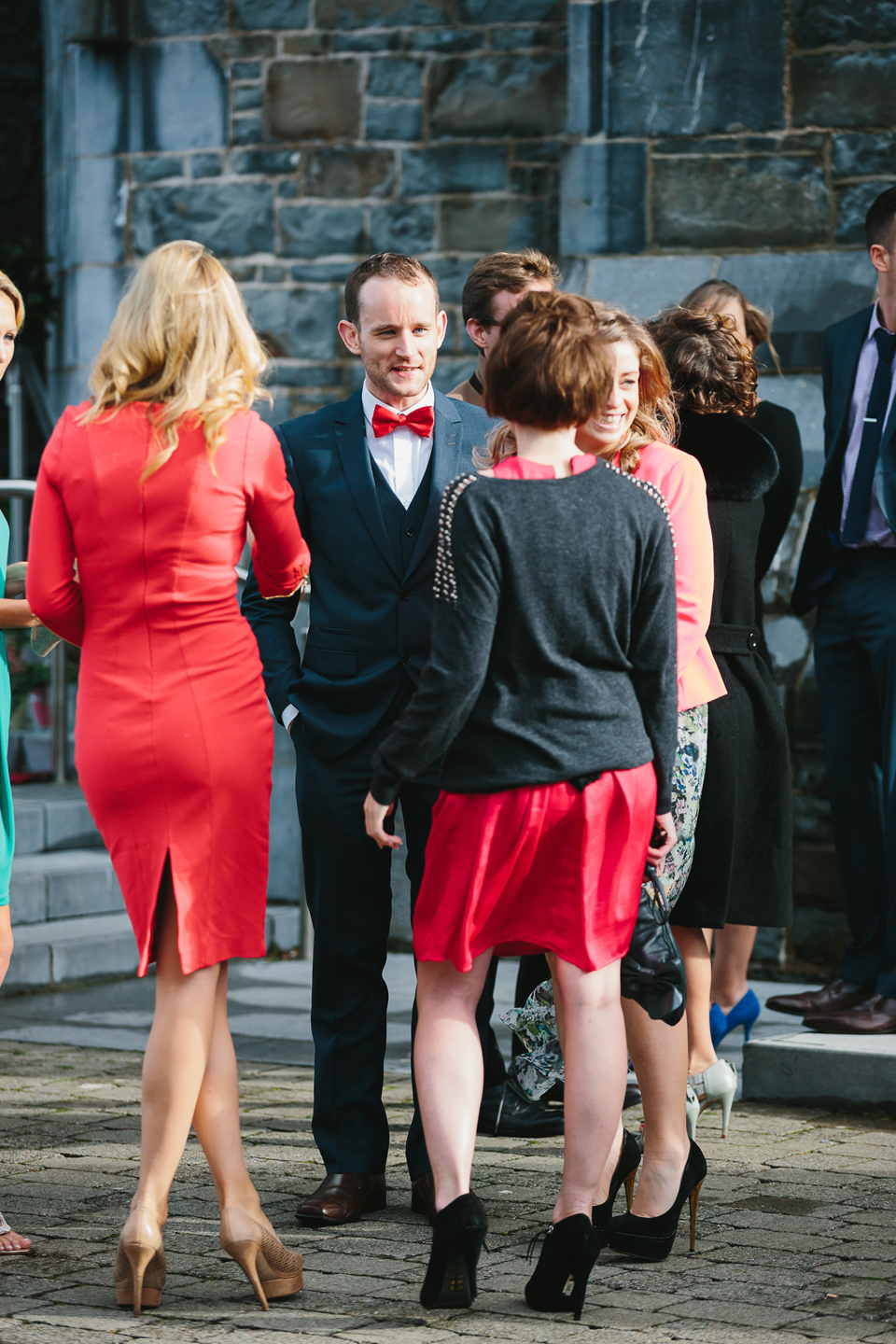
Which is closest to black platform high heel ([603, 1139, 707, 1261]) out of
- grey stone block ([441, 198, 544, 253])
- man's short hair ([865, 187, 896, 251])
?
man's short hair ([865, 187, 896, 251])

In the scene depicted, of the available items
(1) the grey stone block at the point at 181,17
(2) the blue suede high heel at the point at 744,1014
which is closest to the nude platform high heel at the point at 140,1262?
(2) the blue suede high heel at the point at 744,1014

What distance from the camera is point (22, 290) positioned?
8195mm

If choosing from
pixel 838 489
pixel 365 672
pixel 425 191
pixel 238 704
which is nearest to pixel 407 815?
pixel 365 672

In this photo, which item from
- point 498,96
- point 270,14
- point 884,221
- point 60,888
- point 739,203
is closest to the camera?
point 884,221

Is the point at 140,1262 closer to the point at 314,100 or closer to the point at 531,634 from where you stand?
the point at 531,634

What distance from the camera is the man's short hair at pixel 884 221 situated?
5.14m

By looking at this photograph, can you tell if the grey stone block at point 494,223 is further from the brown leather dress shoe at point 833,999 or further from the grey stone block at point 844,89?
the brown leather dress shoe at point 833,999

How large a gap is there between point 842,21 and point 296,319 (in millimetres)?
2648

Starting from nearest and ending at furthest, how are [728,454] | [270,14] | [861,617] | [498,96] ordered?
[728,454] < [861,617] < [498,96] < [270,14]

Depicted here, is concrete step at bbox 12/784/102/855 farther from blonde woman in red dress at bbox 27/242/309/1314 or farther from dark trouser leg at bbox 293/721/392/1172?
blonde woman in red dress at bbox 27/242/309/1314

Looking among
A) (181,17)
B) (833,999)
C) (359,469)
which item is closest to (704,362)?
(359,469)

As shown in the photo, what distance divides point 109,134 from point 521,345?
5.51m

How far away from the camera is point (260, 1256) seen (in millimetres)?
3143

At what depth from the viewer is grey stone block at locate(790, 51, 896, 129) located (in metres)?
6.10
